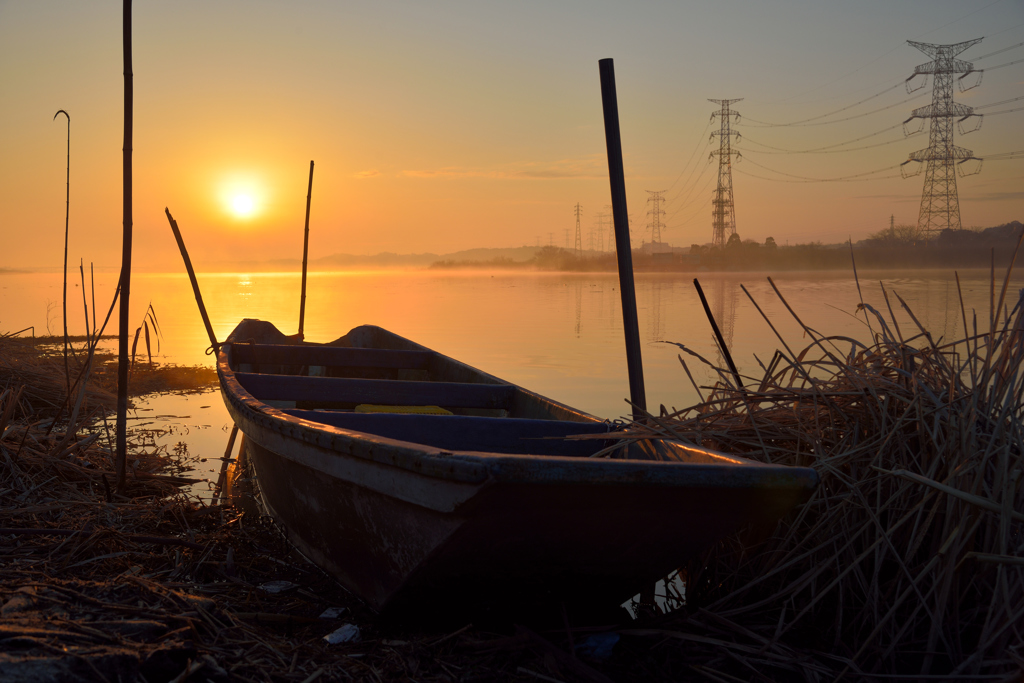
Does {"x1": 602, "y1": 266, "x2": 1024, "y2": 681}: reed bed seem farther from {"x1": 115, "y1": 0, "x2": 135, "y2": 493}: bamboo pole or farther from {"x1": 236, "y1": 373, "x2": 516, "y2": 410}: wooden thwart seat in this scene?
{"x1": 115, "y1": 0, "x2": 135, "y2": 493}: bamboo pole

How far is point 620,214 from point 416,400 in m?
1.98

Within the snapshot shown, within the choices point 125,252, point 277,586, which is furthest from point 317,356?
point 277,586

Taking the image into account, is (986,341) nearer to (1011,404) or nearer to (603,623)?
(1011,404)

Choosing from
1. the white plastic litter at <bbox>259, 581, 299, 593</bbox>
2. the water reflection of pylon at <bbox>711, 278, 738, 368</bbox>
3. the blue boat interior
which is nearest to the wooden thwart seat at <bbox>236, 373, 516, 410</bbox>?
the blue boat interior

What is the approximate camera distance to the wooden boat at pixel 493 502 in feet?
6.87

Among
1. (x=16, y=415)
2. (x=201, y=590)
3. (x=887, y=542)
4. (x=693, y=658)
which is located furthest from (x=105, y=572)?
(x=16, y=415)

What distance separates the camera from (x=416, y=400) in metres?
4.92

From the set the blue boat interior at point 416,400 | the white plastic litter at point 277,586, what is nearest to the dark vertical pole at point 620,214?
the blue boat interior at point 416,400

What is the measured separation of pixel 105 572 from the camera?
3113mm

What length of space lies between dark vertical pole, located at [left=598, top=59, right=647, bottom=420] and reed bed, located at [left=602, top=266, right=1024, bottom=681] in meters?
1.16

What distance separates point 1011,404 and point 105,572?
4.06 m

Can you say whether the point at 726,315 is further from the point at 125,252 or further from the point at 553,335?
the point at 125,252

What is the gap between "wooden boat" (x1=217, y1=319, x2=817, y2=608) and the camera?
6.87 ft

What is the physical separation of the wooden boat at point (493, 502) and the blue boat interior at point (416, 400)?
0.05 ft
